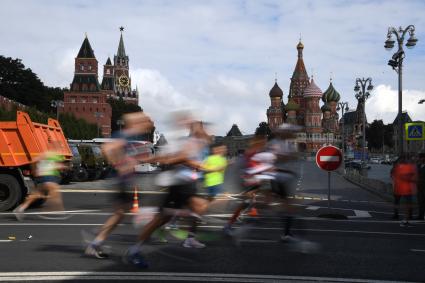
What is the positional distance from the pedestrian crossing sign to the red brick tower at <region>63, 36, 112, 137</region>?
131 meters

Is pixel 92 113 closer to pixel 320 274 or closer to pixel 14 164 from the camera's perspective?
pixel 14 164

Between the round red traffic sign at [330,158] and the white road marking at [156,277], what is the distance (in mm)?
8934

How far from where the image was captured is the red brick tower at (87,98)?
150 meters

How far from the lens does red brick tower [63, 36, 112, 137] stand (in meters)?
150

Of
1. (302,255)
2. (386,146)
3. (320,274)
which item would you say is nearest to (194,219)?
(302,255)

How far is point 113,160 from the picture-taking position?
8031 mm

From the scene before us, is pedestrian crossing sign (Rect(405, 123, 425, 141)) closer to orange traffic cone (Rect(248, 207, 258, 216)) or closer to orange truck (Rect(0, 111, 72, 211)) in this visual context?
orange traffic cone (Rect(248, 207, 258, 216))

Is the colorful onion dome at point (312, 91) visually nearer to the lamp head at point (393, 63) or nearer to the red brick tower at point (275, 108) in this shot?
the red brick tower at point (275, 108)

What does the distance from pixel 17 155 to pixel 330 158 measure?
8597mm

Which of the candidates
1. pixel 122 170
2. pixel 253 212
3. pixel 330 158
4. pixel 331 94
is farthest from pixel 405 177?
pixel 331 94

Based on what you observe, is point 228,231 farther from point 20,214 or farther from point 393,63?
point 393,63

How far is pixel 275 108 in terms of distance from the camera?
18850 cm

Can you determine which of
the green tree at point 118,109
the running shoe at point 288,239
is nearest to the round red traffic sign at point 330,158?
the running shoe at point 288,239

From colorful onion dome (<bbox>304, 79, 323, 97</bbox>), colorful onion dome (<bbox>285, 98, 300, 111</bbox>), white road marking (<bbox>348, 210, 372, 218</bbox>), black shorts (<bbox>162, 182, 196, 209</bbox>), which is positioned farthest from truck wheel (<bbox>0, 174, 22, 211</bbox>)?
colorful onion dome (<bbox>285, 98, 300, 111</bbox>)
